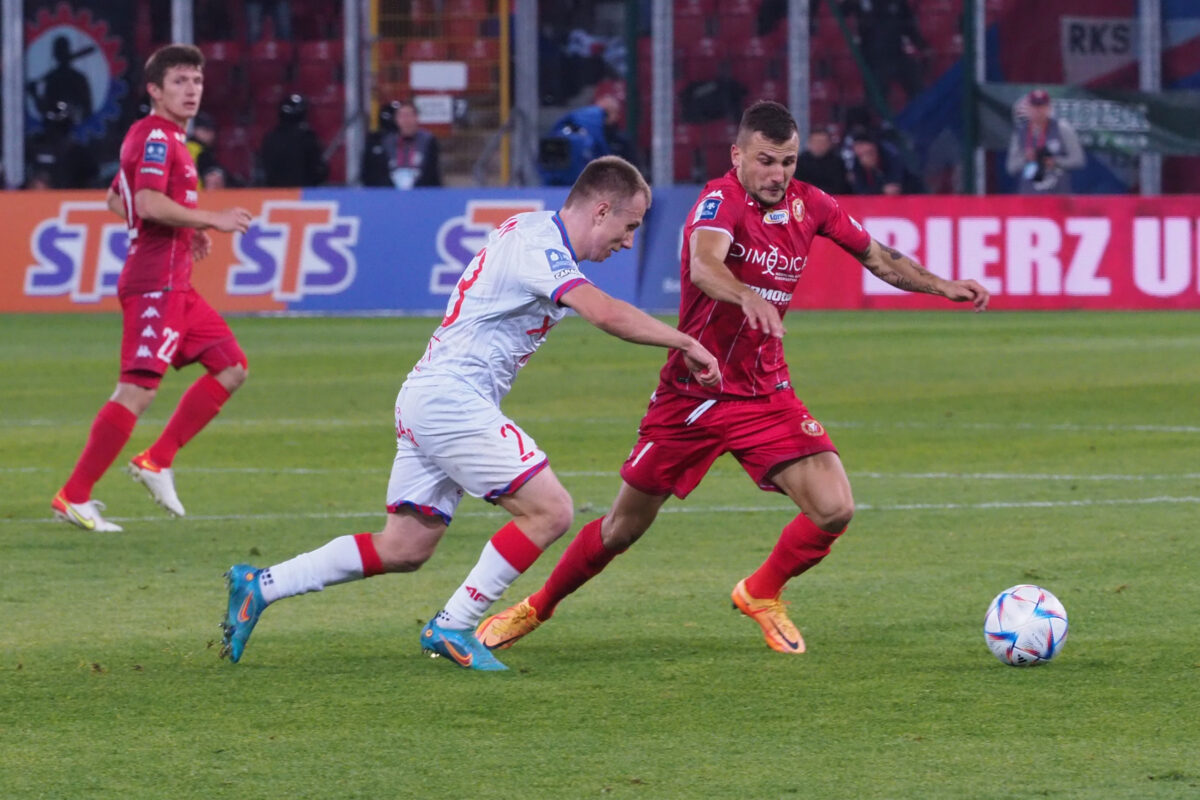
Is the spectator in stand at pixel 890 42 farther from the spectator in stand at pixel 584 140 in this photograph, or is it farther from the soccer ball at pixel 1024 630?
the soccer ball at pixel 1024 630

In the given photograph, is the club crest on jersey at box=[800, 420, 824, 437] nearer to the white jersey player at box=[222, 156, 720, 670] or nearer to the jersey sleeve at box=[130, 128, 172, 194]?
the white jersey player at box=[222, 156, 720, 670]

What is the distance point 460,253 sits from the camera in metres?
20.8

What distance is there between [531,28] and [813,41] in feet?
12.9

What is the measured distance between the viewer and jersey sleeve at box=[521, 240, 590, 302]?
566 cm

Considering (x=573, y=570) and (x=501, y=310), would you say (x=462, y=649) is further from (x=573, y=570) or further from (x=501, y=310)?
(x=501, y=310)

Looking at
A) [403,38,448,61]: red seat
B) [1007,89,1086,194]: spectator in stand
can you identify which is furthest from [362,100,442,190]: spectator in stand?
[1007,89,1086,194]: spectator in stand

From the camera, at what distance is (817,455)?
20.6 ft

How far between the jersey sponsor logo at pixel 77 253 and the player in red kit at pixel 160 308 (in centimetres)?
1203

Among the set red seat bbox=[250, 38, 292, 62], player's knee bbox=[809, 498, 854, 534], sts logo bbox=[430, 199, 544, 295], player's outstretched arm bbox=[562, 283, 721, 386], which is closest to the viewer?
player's outstretched arm bbox=[562, 283, 721, 386]

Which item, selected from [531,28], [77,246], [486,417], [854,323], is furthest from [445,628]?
[531,28]

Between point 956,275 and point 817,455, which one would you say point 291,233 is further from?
point 817,455

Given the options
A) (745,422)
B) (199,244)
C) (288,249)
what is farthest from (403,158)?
(745,422)

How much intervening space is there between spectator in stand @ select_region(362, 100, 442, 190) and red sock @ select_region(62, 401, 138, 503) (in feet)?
44.6

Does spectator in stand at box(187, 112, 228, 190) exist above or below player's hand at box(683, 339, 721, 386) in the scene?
above
